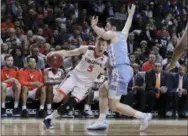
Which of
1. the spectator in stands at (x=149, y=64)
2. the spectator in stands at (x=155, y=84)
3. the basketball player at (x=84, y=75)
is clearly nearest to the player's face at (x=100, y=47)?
the basketball player at (x=84, y=75)

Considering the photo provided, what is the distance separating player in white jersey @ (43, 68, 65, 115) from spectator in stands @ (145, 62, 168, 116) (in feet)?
7.20

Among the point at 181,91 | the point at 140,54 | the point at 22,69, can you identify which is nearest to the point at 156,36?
the point at 140,54

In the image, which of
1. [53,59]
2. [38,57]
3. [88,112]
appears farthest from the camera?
[38,57]

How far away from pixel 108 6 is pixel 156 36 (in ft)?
7.26

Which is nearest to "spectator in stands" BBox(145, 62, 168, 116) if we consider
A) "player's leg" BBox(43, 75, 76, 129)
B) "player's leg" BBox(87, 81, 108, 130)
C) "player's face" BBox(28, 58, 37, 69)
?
"player's face" BBox(28, 58, 37, 69)

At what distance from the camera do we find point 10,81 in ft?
47.2

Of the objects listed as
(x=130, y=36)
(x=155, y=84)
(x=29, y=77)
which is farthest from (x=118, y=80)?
(x=130, y=36)

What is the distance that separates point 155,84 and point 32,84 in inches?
122

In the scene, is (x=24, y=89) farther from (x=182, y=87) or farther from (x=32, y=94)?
(x=182, y=87)

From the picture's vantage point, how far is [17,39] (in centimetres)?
1672

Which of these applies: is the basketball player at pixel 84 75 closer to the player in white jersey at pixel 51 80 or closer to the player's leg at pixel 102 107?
the player's leg at pixel 102 107

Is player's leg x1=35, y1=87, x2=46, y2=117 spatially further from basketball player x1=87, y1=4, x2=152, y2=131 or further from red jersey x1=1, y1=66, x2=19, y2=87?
basketball player x1=87, y1=4, x2=152, y2=131

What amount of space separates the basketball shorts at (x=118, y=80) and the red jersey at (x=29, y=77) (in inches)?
A: 189

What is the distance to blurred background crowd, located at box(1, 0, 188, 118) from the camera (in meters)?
15.4
